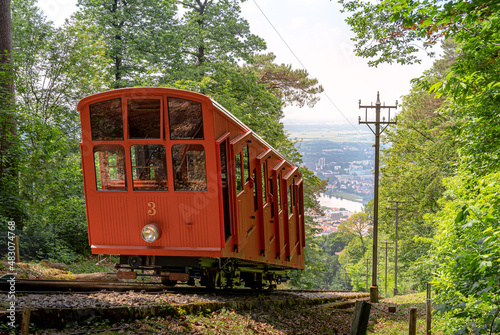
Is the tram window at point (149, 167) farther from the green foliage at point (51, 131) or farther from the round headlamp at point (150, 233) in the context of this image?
the green foliage at point (51, 131)

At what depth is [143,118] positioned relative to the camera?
806 cm

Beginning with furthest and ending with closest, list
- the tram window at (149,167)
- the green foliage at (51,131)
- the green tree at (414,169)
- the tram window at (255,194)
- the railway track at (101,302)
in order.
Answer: the green tree at (414,169), the green foliage at (51,131), the tram window at (255,194), the tram window at (149,167), the railway track at (101,302)

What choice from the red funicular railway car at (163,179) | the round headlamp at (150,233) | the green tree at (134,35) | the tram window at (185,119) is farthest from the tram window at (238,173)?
the green tree at (134,35)

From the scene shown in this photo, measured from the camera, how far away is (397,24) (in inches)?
588

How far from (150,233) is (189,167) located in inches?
52.7

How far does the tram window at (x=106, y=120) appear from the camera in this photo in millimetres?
8141

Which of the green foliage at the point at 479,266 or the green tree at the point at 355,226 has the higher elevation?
the green foliage at the point at 479,266

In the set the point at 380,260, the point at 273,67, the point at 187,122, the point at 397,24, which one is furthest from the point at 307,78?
the point at 380,260

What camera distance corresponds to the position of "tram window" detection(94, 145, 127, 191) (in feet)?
26.8

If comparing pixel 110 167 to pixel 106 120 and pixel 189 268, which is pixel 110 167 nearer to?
pixel 106 120

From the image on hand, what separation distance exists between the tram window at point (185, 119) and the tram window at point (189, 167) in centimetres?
18

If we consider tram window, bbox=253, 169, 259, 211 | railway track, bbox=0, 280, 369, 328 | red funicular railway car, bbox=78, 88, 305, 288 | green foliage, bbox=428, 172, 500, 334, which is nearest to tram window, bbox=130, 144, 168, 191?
red funicular railway car, bbox=78, 88, 305, 288

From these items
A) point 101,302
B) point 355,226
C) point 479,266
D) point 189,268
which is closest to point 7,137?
point 189,268

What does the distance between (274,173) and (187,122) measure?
3.56 meters
